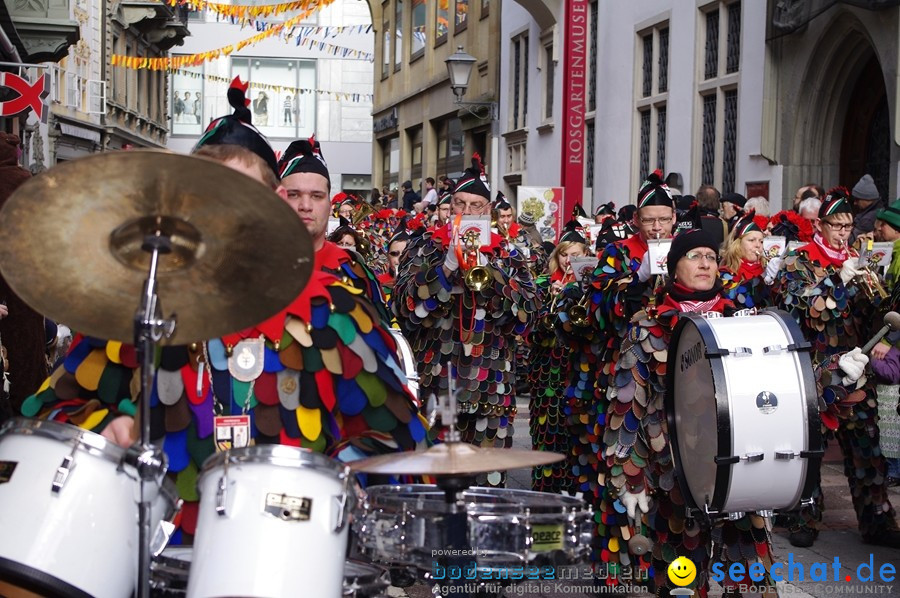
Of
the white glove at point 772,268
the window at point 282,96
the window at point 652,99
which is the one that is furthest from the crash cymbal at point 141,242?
the window at point 282,96

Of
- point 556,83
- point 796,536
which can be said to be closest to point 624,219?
point 796,536

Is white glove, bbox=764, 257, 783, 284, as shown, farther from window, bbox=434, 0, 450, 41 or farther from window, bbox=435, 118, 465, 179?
window, bbox=434, 0, 450, 41

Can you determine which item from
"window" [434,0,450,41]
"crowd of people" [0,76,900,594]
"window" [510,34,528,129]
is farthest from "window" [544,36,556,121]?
"crowd of people" [0,76,900,594]

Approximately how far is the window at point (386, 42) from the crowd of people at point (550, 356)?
31.5 m

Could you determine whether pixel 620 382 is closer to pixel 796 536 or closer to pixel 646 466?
pixel 646 466

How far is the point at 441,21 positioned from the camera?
34.3 metres

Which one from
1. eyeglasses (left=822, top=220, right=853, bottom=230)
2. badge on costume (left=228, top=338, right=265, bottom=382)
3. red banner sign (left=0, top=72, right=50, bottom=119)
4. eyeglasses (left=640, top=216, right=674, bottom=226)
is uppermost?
red banner sign (left=0, top=72, right=50, bottom=119)

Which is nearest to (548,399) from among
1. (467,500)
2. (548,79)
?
(467,500)

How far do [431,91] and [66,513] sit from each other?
107 ft

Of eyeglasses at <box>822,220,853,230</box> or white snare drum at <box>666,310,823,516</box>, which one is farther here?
eyeglasses at <box>822,220,853,230</box>

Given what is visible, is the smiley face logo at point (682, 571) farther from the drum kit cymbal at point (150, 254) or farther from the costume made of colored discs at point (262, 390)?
the drum kit cymbal at point (150, 254)

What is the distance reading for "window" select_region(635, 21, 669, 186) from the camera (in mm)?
19297

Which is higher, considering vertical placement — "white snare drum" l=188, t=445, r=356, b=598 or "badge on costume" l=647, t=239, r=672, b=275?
"badge on costume" l=647, t=239, r=672, b=275

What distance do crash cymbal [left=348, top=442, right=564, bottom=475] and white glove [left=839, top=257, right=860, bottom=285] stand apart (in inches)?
181
